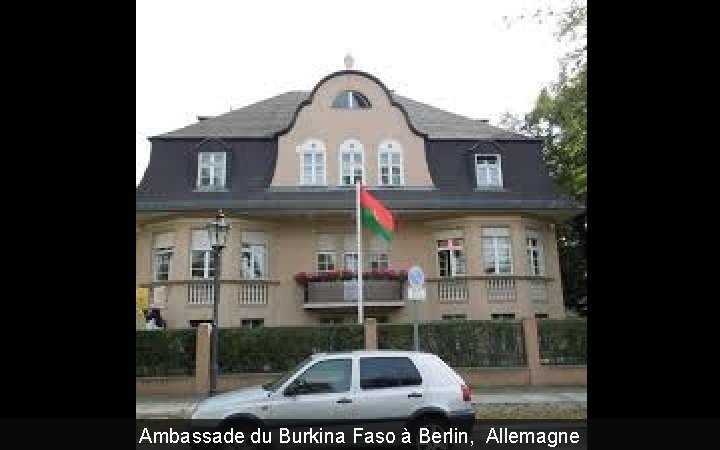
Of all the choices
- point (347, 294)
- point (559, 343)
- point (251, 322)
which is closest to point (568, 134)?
point (559, 343)

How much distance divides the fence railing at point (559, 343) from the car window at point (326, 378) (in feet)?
36.9

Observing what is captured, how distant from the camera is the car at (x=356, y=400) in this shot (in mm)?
9164

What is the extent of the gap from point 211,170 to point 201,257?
3874 mm

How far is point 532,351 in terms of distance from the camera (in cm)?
1916

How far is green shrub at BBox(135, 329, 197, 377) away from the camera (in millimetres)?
18516

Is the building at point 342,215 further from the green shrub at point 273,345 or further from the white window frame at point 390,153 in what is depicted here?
the green shrub at point 273,345

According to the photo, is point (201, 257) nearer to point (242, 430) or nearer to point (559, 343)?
point (559, 343)

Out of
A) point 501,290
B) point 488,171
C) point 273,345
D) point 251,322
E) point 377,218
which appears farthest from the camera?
point 488,171

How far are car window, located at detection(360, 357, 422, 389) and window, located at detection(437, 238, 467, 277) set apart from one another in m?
16.1

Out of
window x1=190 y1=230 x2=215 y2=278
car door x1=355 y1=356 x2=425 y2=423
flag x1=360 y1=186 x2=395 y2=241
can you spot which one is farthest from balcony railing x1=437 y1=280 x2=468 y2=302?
car door x1=355 y1=356 x2=425 y2=423

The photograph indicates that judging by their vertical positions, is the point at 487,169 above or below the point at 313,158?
below

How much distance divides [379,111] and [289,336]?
12.4 metres

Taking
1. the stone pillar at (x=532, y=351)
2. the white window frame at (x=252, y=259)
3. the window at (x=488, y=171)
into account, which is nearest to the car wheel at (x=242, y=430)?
the stone pillar at (x=532, y=351)
